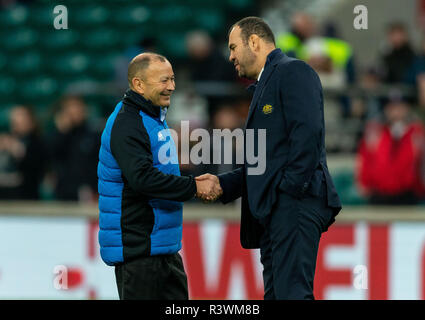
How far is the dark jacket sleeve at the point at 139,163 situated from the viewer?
183 inches

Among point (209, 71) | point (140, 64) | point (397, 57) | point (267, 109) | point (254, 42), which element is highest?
point (397, 57)

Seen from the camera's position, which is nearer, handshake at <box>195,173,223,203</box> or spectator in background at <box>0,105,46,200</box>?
handshake at <box>195,173,223,203</box>

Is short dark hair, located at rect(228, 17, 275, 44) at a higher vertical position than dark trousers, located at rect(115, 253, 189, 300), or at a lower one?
higher

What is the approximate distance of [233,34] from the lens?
4.76 metres

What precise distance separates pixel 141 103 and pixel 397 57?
564 cm

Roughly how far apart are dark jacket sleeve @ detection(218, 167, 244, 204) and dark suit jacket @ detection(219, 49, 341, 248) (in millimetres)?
415

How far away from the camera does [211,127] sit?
358 inches

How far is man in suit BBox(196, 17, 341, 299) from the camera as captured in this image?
4.47 metres

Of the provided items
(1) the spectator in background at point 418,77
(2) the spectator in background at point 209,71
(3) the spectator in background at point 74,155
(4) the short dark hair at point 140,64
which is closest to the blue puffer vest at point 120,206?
(4) the short dark hair at point 140,64

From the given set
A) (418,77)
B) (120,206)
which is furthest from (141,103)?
(418,77)

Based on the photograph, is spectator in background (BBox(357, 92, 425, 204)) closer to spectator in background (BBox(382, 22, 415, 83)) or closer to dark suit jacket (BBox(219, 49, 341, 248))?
spectator in background (BBox(382, 22, 415, 83))

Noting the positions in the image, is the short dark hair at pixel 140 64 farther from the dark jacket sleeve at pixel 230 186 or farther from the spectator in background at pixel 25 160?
the spectator in background at pixel 25 160

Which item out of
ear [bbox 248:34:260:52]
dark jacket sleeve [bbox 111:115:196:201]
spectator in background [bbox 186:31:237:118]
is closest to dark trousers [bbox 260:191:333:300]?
dark jacket sleeve [bbox 111:115:196:201]

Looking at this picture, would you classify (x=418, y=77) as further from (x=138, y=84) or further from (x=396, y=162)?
Result: (x=138, y=84)
